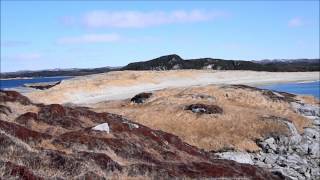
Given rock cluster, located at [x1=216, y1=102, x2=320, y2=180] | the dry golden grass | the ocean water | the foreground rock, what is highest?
the foreground rock

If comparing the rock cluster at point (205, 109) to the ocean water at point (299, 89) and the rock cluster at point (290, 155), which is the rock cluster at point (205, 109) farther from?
the ocean water at point (299, 89)

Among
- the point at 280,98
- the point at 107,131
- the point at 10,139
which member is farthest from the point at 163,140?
the point at 280,98

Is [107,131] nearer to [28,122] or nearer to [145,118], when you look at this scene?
[28,122]

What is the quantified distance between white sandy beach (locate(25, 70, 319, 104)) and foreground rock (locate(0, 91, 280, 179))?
31910mm

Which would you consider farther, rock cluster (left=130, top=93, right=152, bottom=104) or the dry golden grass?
rock cluster (left=130, top=93, right=152, bottom=104)

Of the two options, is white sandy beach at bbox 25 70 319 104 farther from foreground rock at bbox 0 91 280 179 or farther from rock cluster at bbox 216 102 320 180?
foreground rock at bbox 0 91 280 179

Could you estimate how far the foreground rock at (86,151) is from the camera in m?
14.2

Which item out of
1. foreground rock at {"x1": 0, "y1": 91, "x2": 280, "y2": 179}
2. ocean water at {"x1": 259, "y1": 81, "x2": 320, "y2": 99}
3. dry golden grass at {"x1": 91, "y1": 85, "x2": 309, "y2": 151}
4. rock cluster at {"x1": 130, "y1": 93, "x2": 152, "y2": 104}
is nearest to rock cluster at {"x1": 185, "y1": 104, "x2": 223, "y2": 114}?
dry golden grass at {"x1": 91, "y1": 85, "x2": 309, "y2": 151}

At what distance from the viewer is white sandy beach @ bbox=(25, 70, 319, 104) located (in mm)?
60844

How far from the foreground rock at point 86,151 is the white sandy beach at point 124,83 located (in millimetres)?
31910

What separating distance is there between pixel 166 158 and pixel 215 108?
1737 cm

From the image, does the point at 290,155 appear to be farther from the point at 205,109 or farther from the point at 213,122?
the point at 205,109

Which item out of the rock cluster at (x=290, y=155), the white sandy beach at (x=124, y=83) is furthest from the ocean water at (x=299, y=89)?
the rock cluster at (x=290, y=155)

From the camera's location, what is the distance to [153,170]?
16391 mm
